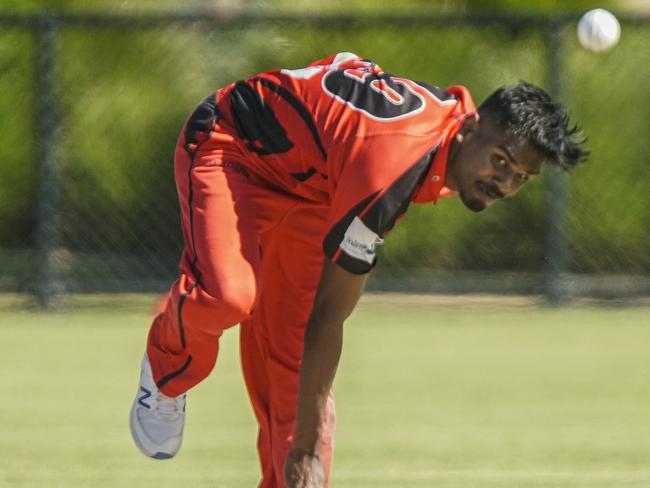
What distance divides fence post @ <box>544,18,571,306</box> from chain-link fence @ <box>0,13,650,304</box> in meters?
0.01

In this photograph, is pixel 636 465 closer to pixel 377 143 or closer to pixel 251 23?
pixel 377 143

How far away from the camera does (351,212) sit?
482 cm

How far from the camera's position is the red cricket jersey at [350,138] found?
4824mm

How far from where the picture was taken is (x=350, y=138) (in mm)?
5023

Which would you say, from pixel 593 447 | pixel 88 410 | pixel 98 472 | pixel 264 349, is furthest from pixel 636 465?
pixel 88 410

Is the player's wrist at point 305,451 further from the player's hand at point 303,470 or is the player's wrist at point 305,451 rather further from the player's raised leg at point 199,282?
the player's raised leg at point 199,282

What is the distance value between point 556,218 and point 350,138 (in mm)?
7882

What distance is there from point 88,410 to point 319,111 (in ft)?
10.8

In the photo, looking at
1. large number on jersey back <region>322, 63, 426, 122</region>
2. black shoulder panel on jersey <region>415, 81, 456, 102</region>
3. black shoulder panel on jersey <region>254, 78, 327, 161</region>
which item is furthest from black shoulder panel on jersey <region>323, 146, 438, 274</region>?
black shoulder panel on jersey <region>254, 78, 327, 161</region>

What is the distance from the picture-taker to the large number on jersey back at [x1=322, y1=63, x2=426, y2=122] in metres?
5.07

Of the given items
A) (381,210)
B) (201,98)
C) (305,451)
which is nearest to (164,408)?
(305,451)

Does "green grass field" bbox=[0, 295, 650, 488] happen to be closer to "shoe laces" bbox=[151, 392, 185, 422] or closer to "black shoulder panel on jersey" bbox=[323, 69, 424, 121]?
"shoe laces" bbox=[151, 392, 185, 422]

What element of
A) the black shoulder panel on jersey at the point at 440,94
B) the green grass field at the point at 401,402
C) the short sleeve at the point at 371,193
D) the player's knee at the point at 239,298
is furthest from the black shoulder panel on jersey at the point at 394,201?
the green grass field at the point at 401,402

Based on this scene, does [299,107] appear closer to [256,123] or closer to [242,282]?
[256,123]
